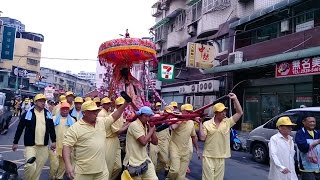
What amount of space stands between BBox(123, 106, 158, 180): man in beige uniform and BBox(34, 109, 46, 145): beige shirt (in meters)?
1.86

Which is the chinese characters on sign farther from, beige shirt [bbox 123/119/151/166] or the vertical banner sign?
the vertical banner sign

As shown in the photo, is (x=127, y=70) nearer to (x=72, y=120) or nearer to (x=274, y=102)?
(x=72, y=120)

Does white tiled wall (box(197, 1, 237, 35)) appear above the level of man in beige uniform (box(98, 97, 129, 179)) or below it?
above

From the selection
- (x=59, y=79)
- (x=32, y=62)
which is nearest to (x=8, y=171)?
(x=32, y=62)

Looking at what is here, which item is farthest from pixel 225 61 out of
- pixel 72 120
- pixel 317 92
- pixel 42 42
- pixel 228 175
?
pixel 42 42

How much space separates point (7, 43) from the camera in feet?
106

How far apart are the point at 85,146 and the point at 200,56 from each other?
17.4 metres

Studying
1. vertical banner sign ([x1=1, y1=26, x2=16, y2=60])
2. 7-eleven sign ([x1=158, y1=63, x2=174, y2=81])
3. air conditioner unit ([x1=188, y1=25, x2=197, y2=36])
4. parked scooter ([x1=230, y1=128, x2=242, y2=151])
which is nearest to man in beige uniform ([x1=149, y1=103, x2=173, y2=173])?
parked scooter ([x1=230, y1=128, x2=242, y2=151])

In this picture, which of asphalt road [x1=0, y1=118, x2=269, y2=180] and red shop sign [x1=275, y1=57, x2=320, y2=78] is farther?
red shop sign [x1=275, y1=57, x2=320, y2=78]

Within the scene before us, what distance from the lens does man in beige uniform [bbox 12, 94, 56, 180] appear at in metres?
6.33

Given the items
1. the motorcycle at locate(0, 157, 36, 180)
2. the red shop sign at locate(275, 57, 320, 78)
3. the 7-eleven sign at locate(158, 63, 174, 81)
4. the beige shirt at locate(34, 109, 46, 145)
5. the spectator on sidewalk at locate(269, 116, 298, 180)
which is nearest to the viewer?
the motorcycle at locate(0, 157, 36, 180)

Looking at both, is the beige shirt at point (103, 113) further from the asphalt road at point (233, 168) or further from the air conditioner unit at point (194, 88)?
the air conditioner unit at point (194, 88)

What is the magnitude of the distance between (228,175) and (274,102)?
10104mm

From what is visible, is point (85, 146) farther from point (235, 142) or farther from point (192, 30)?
point (192, 30)
